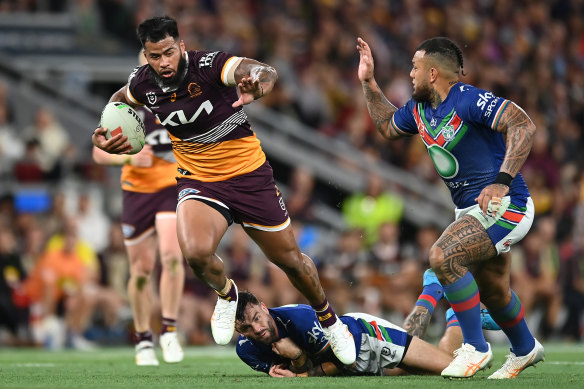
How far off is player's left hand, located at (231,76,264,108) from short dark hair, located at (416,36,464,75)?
1.37m

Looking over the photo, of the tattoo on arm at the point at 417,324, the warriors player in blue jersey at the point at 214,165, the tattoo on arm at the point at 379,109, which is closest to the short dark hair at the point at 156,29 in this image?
the warriors player in blue jersey at the point at 214,165

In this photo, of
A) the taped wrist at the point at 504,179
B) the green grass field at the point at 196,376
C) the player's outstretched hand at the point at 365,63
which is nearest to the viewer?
the taped wrist at the point at 504,179

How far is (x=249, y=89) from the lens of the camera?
22.4 ft

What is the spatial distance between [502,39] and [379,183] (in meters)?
8.28

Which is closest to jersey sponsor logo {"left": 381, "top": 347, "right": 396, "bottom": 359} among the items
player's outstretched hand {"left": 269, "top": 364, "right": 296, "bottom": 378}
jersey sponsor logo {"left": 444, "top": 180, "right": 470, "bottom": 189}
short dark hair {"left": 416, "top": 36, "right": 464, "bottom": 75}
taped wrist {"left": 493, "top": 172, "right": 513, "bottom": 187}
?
player's outstretched hand {"left": 269, "top": 364, "right": 296, "bottom": 378}

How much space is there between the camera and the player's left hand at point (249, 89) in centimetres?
679

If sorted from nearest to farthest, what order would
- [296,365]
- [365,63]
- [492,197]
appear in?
[492,197]
[296,365]
[365,63]

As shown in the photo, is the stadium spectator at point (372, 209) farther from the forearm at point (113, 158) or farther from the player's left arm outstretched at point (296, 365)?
the player's left arm outstretched at point (296, 365)

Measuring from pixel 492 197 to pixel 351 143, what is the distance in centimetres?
1143

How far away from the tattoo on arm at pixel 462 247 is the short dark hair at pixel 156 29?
245 centimetres

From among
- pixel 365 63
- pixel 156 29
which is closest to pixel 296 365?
pixel 365 63

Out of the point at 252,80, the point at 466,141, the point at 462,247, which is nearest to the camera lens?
the point at 252,80

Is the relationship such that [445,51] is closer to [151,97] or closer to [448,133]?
[448,133]

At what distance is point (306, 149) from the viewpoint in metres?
18.1
